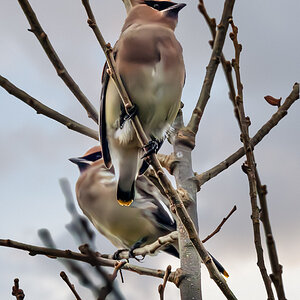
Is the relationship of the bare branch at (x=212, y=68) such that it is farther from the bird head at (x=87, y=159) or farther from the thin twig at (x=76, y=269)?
the bird head at (x=87, y=159)

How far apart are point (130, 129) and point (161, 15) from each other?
0.64 metres

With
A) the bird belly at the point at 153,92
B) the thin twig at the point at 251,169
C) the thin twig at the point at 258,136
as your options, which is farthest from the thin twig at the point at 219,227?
the thin twig at the point at 251,169

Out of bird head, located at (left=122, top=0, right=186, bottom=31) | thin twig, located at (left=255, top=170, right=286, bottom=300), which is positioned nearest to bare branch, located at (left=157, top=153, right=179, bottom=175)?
bird head, located at (left=122, top=0, right=186, bottom=31)

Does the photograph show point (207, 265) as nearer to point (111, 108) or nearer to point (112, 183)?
point (111, 108)

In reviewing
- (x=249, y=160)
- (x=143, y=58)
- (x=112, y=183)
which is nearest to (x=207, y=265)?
(x=249, y=160)

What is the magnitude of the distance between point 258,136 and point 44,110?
0.99m

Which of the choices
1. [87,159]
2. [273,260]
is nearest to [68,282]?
[273,260]

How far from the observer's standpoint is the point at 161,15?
2.79 metres

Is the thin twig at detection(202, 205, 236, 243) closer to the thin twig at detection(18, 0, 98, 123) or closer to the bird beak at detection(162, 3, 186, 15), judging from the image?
the thin twig at detection(18, 0, 98, 123)

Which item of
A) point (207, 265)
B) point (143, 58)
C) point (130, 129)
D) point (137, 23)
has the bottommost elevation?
point (207, 265)

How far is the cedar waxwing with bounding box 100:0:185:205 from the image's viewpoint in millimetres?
2490

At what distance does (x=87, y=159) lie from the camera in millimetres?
4457

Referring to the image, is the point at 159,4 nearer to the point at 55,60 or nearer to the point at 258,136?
the point at 55,60

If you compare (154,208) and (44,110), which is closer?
(44,110)
